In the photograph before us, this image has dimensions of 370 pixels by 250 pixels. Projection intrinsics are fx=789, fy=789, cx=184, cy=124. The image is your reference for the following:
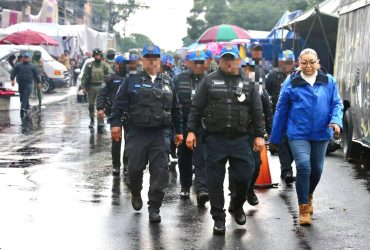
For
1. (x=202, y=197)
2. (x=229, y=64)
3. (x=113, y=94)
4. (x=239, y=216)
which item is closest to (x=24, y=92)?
(x=113, y=94)

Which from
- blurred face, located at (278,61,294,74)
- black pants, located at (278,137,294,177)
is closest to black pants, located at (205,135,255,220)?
black pants, located at (278,137,294,177)

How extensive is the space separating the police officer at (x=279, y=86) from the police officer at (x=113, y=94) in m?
2.20

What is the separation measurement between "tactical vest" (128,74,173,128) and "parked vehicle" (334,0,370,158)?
4.71 meters

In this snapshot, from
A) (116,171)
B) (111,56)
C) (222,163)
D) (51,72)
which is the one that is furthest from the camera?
(51,72)

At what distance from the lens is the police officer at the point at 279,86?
11.1 metres

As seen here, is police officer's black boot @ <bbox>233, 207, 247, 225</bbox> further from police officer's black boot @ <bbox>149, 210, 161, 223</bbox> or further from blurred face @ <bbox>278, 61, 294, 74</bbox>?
blurred face @ <bbox>278, 61, 294, 74</bbox>

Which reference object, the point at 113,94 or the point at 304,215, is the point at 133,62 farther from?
the point at 304,215

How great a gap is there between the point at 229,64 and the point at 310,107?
102 centimetres

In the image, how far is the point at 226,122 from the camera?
295 inches

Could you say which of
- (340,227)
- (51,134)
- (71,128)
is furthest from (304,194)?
(71,128)

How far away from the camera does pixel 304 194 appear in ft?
26.1

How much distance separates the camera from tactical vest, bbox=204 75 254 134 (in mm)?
7504

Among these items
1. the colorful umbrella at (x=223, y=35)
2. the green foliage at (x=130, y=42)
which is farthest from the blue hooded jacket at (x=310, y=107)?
the green foliage at (x=130, y=42)

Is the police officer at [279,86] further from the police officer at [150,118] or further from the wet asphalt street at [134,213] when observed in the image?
the police officer at [150,118]
